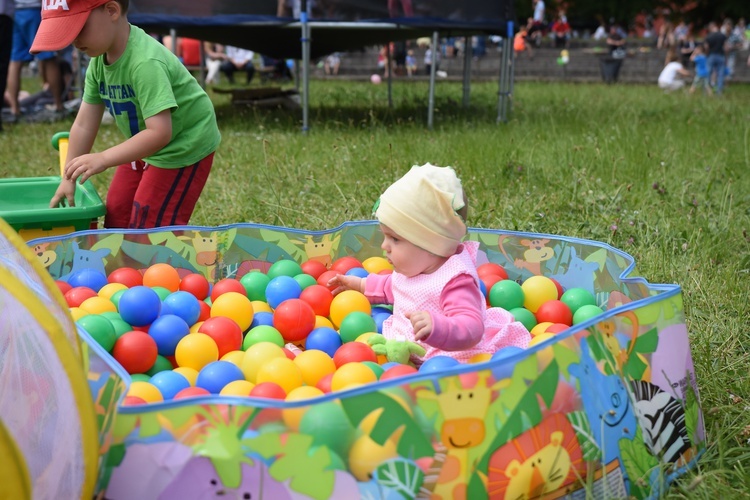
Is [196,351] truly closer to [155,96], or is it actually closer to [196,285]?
[196,285]

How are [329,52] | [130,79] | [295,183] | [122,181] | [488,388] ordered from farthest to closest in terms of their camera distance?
[329,52] → [295,183] → [122,181] → [130,79] → [488,388]

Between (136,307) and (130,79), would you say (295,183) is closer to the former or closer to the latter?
(130,79)

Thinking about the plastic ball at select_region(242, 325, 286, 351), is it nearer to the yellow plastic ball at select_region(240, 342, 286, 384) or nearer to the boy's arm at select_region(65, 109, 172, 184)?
the yellow plastic ball at select_region(240, 342, 286, 384)

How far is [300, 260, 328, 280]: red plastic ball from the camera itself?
2.90 metres

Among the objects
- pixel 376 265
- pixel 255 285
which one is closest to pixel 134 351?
pixel 255 285

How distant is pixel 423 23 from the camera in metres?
5.86

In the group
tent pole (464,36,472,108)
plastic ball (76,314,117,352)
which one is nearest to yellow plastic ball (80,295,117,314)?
plastic ball (76,314,117,352)

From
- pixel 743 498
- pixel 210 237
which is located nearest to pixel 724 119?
pixel 210 237

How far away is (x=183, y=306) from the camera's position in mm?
2479

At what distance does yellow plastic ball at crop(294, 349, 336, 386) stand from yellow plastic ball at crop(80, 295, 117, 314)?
2.23ft

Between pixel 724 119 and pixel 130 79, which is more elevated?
pixel 130 79

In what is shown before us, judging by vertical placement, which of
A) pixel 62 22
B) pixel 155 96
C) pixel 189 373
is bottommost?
pixel 189 373

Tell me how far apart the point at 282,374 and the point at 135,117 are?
1352 millimetres

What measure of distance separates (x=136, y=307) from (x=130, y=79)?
0.85 meters
